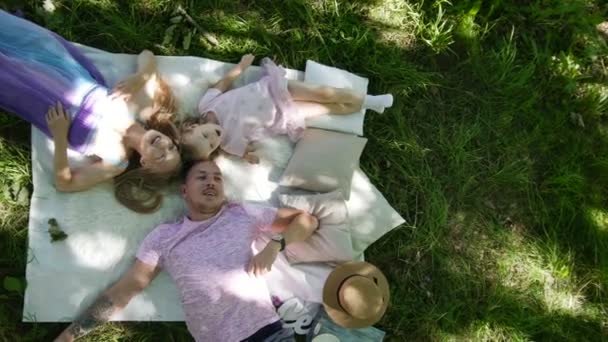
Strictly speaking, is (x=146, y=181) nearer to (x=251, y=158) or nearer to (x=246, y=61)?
(x=251, y=158)

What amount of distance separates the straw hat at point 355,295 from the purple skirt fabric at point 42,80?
1.90 meters

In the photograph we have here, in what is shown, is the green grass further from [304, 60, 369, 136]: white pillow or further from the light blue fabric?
the light blue fabric

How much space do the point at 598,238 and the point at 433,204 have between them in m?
1.40

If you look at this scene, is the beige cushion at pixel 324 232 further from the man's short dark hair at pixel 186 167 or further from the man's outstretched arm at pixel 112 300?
the man's outstretched arm at pixel 112 300

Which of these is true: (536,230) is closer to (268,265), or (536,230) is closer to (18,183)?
(268,265)

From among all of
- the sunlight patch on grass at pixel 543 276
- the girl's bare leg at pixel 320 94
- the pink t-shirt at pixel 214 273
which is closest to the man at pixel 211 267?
the pink t-shirt at pixel 214 273

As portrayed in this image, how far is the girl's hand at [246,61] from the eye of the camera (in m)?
3.74

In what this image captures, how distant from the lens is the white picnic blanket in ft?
10.5

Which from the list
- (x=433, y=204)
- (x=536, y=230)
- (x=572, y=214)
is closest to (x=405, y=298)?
(x=433, y=204)

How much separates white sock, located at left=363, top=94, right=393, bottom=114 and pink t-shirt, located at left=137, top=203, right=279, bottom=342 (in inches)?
51.0

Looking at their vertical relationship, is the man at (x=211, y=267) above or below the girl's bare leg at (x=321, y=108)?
below

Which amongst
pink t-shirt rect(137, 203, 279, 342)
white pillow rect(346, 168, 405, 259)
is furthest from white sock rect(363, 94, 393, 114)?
pink t-shirt rect(137, 203, 279, 342)

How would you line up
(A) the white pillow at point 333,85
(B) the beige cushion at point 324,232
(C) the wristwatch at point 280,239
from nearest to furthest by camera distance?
(C) the wristwatch at point 280,239 < (B) the beige cushion at point 324,232 < (A) the white pillow at point 333,85

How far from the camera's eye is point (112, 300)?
A: 3.19m
